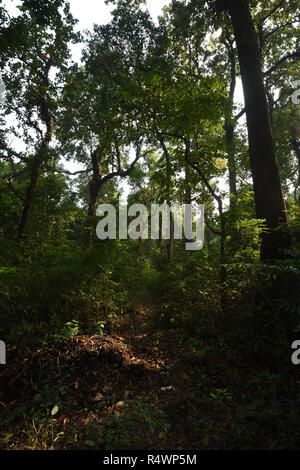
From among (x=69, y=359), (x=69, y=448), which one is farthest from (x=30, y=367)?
(x=69, y=448)

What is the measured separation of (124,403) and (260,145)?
5062 mm

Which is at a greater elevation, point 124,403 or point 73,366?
point 73,366

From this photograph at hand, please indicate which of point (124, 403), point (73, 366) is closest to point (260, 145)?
point (124, 403)

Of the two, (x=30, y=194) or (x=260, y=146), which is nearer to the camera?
(x=260, y=146)

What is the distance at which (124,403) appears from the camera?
9.20 feet

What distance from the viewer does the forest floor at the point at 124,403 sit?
2217mm

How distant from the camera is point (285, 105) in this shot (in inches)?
627

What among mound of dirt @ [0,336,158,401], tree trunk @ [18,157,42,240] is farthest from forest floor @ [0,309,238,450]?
tree trunk @ [18,157,42,240]

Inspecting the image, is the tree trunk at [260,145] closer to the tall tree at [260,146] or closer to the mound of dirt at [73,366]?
the tall tree at [260,146]

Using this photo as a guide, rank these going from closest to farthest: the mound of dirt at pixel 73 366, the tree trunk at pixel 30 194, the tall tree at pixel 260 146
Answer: the mound of dirt at pixel 73 366, the tall tree at pixel 260 146, the tree trunk at pixel 30 194

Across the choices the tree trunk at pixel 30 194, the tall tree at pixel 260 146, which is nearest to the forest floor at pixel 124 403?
the tall tree at pixel 260 146

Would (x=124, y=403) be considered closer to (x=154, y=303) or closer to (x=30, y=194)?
(x=154, y=303)

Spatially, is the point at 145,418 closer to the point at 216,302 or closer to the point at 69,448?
the point at 69,448

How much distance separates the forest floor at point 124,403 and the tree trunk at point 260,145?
2473 mm
